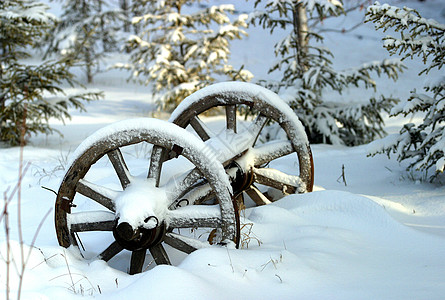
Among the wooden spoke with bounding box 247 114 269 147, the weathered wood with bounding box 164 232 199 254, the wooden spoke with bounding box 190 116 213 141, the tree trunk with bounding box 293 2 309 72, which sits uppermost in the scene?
the tree trunk with bounding box 293 2 309 72

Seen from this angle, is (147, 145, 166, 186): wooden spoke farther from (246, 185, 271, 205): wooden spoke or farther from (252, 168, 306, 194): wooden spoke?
(246, 185, 271, 205): wooden spoke

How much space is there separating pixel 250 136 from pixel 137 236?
1.24m

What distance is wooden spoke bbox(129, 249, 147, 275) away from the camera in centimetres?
247

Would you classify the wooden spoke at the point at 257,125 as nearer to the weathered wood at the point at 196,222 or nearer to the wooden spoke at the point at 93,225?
the weathered wood at the point at 196,222

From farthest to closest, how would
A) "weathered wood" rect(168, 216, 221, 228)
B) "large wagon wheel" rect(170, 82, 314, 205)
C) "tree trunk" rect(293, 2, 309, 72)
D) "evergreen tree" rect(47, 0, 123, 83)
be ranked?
"evergreen tree" rect(47, 0, 123, 83)
"tree trunk" rect(293, 2, 309, 72)
"large wagon wheel" rect(170, 82, 314, 205)
"weathered wood" rect(168, 216, 221, 228)

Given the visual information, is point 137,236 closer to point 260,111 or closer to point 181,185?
point 181,185

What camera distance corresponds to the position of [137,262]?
8.14 feet

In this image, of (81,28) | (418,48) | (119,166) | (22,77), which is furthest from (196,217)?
(81,28)

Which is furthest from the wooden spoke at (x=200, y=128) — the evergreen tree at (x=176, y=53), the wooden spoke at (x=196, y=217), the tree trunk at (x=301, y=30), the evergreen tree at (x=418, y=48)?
the evergreen tree at (x=176, y=53)

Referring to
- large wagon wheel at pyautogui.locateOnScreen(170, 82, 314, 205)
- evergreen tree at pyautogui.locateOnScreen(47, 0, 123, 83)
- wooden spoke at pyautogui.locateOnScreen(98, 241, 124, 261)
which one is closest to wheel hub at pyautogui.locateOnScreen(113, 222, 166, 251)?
wooden spoke at pyautogui.locateOnScreen(98, 241, 124, 261)

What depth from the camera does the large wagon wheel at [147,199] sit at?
2387 millimetres

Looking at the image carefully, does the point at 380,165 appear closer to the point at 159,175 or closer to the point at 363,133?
the point at 363,133

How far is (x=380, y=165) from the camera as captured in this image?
4.75m

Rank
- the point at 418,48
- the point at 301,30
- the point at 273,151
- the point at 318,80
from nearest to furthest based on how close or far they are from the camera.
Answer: the point at 273,151
the point at 418,48
the point at 318,80
the point at 301,30
